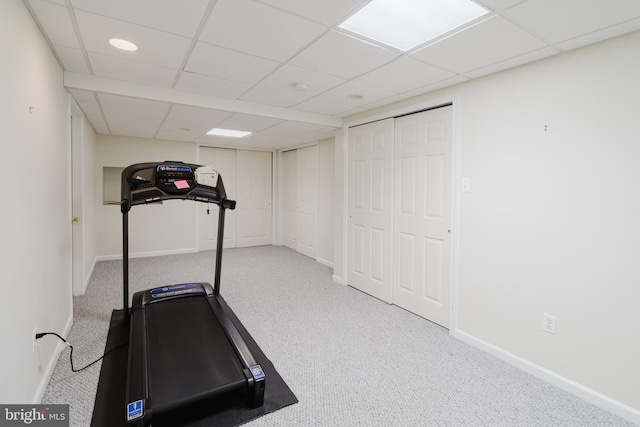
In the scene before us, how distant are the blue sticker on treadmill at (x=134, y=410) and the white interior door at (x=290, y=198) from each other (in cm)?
491

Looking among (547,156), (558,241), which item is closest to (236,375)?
(558,241)

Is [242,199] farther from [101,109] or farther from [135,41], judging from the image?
[135,41]

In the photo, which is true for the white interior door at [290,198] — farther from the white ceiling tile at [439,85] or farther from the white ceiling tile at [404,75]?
the white ceiling tile at [404,75]

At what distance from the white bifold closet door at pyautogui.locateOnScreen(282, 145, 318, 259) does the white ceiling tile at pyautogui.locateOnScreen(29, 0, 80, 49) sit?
3.98 meters

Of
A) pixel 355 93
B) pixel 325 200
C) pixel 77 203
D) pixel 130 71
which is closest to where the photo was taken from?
pixel 130 71

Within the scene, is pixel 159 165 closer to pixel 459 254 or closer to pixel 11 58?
pixel 11 58

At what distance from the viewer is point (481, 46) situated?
6.78 feet

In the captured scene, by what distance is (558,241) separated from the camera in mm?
2195

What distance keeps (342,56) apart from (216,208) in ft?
15.8

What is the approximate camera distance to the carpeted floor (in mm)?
1854

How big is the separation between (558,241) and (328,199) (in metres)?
3.64

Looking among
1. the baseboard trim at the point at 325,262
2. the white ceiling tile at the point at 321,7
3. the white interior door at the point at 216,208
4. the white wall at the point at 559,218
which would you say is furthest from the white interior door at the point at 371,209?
the white interior door at the point at 216,208

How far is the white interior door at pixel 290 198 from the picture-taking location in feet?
21.5

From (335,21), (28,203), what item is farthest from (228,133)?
(335,21)
